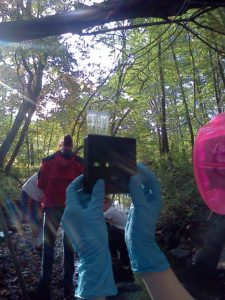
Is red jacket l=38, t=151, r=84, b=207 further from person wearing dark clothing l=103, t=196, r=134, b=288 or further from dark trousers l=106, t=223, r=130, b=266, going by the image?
dark trousers l=106, t=223, r=130, b=266

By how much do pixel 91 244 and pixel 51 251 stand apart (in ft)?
11.5

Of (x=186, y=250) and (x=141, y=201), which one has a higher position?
(x=141, y=201)

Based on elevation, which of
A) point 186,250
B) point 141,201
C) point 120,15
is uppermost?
point 120,15

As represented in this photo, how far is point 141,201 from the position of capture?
109 cm

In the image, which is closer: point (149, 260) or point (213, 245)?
point (149, 260)

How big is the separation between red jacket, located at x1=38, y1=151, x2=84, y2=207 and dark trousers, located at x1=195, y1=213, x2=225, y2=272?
234cm

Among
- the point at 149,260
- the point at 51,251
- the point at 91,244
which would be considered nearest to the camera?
the point at 91,244

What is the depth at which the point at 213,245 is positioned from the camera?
571 centimetres

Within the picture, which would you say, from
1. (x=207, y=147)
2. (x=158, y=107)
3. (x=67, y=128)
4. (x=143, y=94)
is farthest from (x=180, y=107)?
(x=207, y=147)

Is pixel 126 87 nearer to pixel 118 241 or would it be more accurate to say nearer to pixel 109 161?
pixel 118 241

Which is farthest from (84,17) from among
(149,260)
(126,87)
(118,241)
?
(126,87)

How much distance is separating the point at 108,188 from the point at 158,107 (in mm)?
19036

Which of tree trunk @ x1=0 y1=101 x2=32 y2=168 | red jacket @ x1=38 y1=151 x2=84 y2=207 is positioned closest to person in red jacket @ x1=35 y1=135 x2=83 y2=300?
red jacket @ x1=38 y1=151 x2=84 y2=207

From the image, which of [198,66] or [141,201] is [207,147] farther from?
[198,66]
